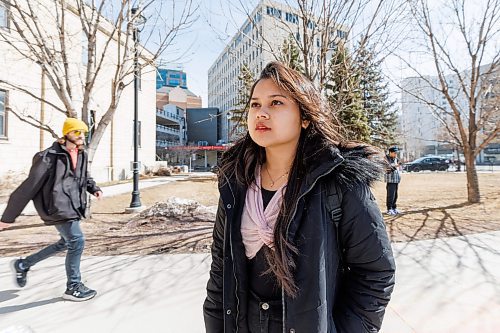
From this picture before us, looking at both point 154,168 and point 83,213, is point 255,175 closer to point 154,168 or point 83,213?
point 83,213

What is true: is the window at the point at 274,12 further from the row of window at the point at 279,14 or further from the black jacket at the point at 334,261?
the black jacket at the point at 334,261

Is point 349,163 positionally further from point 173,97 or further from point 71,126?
point 173,97

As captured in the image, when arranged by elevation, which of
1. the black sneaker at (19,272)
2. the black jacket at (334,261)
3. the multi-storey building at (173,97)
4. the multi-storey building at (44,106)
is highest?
the multi-storey building at (173,97)

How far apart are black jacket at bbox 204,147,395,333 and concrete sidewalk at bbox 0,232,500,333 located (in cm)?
170

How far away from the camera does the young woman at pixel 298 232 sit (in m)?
1.36

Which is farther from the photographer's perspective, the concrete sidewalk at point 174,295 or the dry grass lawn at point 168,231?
the dry grass lawn at point 168,231

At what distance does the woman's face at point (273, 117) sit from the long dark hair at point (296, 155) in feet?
0.12

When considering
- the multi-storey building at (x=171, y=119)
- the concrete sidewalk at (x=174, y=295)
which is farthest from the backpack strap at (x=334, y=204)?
the multi-storey building at (x=171, y=119)

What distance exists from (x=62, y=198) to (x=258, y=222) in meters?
2.68

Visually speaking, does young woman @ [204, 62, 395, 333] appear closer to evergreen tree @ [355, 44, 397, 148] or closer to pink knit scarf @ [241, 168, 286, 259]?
pink knit scarf @ [241, 168, 286, 259]

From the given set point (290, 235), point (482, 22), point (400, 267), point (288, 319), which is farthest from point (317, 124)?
point (482, 22)

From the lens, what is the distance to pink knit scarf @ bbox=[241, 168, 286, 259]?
1464 millimetres

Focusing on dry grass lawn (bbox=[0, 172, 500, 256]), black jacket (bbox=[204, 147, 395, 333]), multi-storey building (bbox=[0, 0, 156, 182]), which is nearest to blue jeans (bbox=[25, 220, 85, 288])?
dry grass lawn (bbox=[0, 172, 500, 256])

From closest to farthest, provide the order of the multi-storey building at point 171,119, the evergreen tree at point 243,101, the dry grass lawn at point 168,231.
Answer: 1. the evergreen tree at point 243,101
2. the dry grass lawn at point 168,231
3. the multi-storey building at point 171,119
